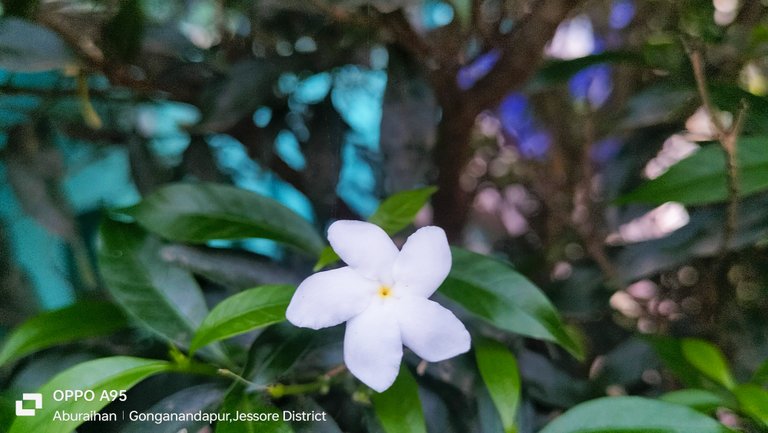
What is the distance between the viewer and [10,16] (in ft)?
1.76

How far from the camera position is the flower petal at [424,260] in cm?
37

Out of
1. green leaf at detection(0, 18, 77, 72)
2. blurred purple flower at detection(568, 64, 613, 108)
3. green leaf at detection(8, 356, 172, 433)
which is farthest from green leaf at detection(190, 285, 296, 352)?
blurred purple flower at detection(568, 64, 613, 108)

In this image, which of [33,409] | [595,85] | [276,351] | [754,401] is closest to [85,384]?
[33,409]

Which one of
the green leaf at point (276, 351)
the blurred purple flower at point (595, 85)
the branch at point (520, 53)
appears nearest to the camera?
the green leaf at point (276, 351)

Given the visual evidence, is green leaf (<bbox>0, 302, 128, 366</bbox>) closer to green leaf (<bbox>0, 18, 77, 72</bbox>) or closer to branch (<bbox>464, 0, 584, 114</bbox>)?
green leaf (<bbox>0, 18, 77, 72</bbox>)

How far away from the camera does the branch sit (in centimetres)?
60

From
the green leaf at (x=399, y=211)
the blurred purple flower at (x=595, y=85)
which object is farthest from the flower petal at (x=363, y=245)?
the blurred purple flower at (x=595, y=85)

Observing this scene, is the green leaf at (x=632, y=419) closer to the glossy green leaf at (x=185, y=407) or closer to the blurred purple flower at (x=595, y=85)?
the glossy green leaf at (x=185, y=407)

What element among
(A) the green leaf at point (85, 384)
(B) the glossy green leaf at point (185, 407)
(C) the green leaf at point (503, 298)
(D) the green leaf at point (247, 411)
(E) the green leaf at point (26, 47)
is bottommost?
(B) the glossy green leaf at point (185, 407)

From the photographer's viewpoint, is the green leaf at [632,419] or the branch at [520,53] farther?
the branch at [520,53]

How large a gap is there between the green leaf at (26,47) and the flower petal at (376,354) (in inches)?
16.3

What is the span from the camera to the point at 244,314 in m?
0.44

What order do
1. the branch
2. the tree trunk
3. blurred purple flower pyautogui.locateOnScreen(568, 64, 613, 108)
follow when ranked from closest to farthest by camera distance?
1. the branch
2. the tree trunk
3. blurred purple flower pyautogui.locateOnScreen(568, 64, 613, 108)

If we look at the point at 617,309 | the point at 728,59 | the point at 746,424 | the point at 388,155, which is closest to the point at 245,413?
the point at 388,155
